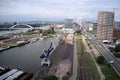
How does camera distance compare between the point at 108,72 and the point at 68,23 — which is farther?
the point at 68,23

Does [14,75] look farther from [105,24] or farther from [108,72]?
[105,24]

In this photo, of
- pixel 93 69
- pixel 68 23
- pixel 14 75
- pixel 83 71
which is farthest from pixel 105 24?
pixel 68 23

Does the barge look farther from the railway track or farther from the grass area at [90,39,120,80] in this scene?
the grass area at [90,39,120,80]

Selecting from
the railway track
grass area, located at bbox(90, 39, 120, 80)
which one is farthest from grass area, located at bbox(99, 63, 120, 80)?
the railway track

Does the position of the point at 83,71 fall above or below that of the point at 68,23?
below

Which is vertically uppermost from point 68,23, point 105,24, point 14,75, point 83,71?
point 105,24

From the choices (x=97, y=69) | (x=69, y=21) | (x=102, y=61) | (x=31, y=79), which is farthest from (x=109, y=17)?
(x=69, y=21)

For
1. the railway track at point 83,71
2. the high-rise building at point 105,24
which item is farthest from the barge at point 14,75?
the high-rise building at point 105,24
